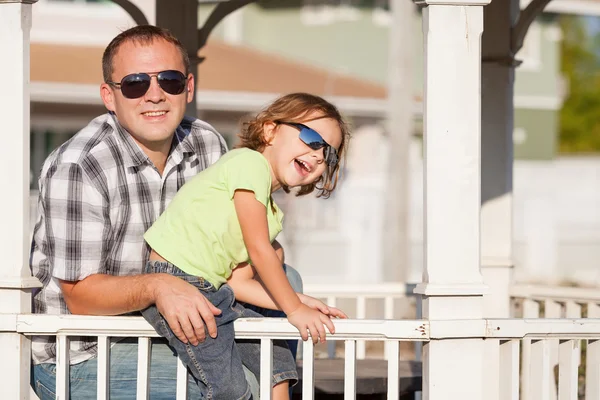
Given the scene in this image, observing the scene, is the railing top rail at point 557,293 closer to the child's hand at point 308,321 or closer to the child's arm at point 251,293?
the child's arm at point 251,293

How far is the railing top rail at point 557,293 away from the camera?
7.39 metres

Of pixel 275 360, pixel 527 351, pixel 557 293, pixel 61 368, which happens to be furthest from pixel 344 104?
pixel 61 368

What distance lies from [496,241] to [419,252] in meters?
14.7

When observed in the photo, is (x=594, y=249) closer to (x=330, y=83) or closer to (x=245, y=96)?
(x=330, y=83)

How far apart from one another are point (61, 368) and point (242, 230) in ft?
3.25

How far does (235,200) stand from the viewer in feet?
14.3

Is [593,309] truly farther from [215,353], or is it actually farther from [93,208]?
[93,208]

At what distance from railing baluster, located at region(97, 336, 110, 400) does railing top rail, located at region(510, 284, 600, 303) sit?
12.7 feet

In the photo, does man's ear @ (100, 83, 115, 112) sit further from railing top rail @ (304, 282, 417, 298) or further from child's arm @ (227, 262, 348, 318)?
railing top rail @ (304, 282, 417, 298)

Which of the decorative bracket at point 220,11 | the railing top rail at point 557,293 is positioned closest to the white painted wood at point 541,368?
the railing top rail at point 557,293

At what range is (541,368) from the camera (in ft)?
16.1

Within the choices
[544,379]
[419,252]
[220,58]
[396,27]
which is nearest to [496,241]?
[544,379]

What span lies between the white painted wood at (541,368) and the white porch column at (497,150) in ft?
8.41

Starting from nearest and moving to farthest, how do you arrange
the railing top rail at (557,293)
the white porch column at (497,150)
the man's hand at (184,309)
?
the man's hand at (184,309)
the white porch column at (497,150)
the railing top rail at (557,293)
